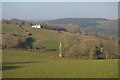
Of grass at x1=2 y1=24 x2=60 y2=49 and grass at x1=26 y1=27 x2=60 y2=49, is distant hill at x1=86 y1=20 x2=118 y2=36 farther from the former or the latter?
grass at x1=2 y1=24 x2=60 y2=49

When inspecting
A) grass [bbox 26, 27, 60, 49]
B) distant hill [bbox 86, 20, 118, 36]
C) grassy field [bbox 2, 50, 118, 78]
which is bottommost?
grassy field [bbox 2, 50, 118, 78]

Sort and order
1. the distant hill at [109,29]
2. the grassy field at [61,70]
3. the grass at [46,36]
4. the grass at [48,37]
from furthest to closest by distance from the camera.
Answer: the distant hill at [109,29] → the grass at [46,36] → the grass at [48,37] → the grassy field at [61,70]

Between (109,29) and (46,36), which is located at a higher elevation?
(109,29)

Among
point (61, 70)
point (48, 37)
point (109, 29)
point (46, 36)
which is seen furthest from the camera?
point (109, 29)

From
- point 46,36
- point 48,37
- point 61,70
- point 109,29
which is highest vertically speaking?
point 109,29

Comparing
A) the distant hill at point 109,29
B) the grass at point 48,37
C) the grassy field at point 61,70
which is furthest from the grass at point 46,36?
the grassy field at point 61,70

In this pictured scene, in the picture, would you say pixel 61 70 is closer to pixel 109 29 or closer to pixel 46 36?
pixel 46 36

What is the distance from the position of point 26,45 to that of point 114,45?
843 inches

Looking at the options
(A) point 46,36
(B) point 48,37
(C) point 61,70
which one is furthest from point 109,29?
(C) point 61,70

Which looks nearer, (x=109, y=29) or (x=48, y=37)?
(x=48, y=37)

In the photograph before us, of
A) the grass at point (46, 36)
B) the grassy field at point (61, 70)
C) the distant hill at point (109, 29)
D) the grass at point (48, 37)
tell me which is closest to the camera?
the grassy field at point (61, 70)

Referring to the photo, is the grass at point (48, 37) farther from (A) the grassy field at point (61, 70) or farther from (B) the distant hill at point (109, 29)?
(A) the grassy field at point (61, 70)

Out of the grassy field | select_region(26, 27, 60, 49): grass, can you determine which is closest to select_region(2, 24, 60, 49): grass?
select_region(26, 27, 60, 49): grass

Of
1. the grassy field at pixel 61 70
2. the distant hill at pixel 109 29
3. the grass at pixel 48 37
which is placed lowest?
the grassy field at pixel 61 70
